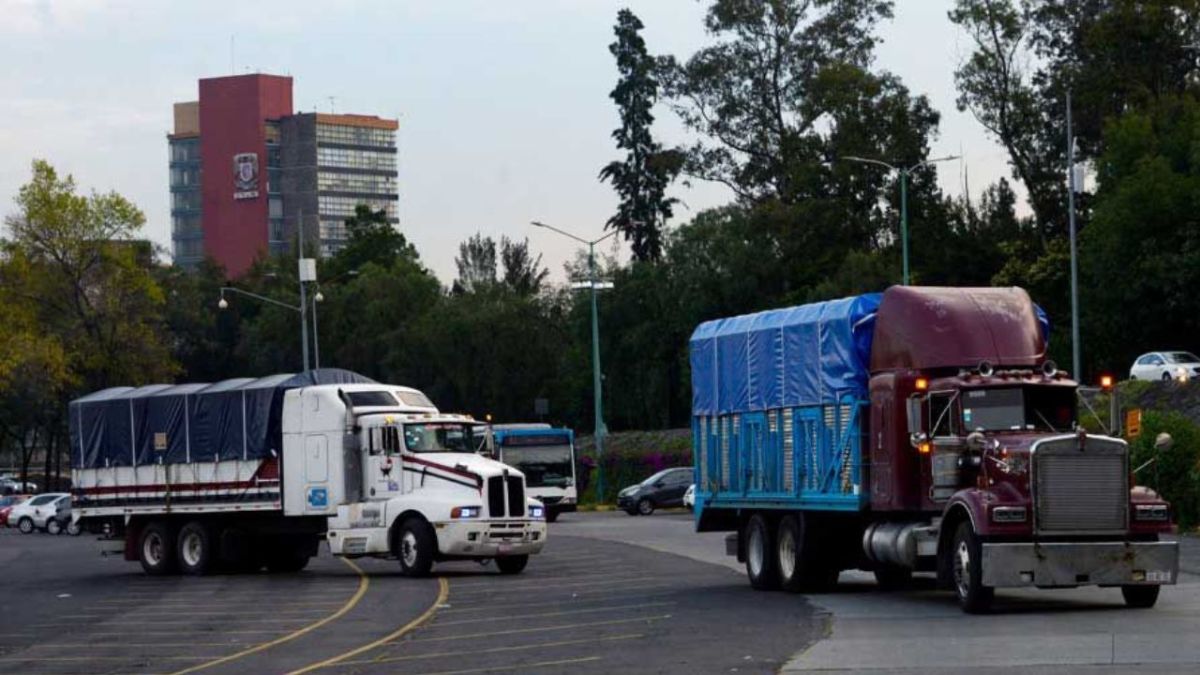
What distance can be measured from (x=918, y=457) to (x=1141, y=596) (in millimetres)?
3017

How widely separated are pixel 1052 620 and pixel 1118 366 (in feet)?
193

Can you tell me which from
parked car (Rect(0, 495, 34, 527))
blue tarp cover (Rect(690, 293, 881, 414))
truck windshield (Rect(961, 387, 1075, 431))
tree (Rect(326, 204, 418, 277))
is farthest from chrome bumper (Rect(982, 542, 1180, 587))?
tree (Rect(326, 204, 418, 277))

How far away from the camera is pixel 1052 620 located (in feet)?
71.5

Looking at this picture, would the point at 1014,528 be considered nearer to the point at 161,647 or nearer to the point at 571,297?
the point at 161,647

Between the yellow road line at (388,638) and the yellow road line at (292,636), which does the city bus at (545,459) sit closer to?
the yellow road line at (292,636)

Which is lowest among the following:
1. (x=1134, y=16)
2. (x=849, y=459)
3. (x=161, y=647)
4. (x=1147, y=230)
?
(x=161, y=647)

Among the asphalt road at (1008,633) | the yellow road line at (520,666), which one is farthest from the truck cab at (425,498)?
the yellow road line at (520,666)

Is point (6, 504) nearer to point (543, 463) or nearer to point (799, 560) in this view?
point (543, 463)

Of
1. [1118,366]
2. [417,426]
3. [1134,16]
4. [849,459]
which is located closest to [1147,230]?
[1118,366]

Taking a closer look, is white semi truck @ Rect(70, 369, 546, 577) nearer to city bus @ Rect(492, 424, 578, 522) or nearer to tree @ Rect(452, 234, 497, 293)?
city bus @ Rect(492, 424, 578, 522)

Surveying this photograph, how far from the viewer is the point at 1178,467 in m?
42.7

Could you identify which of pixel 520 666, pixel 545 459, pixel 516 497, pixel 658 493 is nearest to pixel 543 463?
pixel 545 459

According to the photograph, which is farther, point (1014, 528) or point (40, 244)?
point (40, 244)

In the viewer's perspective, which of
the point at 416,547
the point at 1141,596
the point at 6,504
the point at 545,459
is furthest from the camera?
the point at 6,504
